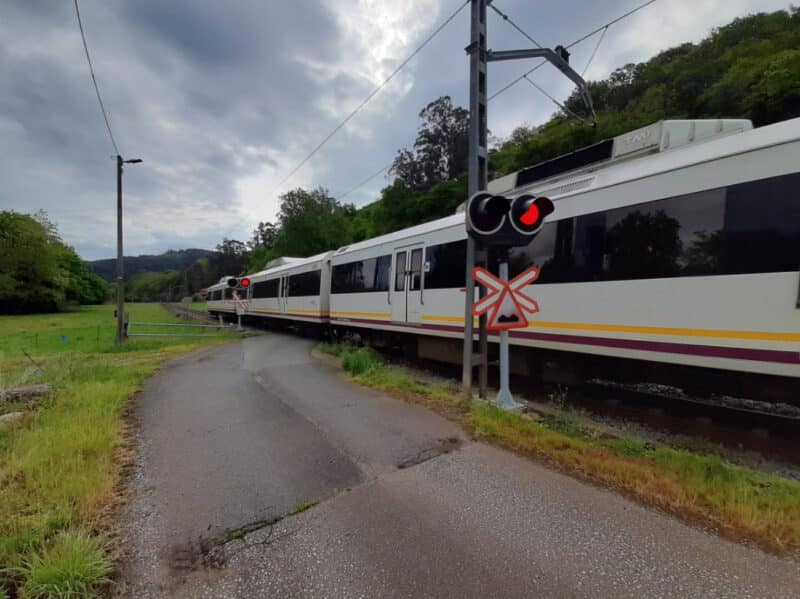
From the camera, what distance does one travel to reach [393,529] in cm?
249

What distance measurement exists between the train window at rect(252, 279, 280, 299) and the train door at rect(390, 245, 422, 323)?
10831mm

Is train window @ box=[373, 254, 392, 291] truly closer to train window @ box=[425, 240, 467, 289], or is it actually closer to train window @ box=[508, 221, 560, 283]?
train window @ box=[425, 240, 467, 289]

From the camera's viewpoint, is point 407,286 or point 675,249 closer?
point 675,249

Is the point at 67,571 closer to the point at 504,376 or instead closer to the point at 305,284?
the point at 504,376

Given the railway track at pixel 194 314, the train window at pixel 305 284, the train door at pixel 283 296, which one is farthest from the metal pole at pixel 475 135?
the railway track at pixel 194 314

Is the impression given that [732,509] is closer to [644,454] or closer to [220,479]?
[644,454]

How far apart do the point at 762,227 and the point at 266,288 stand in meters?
19.5

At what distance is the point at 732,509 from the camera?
8.38ft

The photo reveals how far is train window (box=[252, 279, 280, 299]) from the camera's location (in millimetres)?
18641

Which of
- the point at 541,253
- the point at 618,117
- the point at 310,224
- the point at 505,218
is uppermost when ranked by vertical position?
the point at 618,117

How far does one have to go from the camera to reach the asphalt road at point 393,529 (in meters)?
2.02

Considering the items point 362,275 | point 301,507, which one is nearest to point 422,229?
point 362,275

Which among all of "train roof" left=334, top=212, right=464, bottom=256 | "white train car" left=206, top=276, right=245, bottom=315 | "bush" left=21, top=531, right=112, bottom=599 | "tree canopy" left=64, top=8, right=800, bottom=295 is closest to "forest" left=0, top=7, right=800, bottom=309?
"tree canopy" left=64, top=8, right=800, bottom=295

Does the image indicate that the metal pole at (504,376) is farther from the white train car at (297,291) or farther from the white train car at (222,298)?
the white train car at (222,298)
